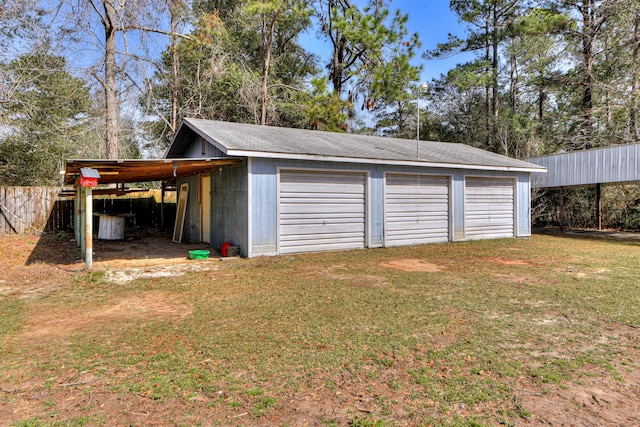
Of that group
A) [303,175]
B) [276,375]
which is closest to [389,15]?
[303,175]

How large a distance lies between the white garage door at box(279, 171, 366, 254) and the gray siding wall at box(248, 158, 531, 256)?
0.22 m

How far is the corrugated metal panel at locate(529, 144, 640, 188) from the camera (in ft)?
39.7

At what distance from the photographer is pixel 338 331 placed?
382cm

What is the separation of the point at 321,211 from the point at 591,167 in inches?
411

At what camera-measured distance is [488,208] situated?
12.5 m

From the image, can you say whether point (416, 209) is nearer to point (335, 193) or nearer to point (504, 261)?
point (335, 193)

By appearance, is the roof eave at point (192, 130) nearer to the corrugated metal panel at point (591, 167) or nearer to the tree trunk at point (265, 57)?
the tree trunk at point (265, 57)

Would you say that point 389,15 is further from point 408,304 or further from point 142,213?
point 408,304

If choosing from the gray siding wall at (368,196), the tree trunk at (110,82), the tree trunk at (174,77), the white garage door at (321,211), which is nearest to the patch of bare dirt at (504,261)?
the gray siding wall at (368,196)

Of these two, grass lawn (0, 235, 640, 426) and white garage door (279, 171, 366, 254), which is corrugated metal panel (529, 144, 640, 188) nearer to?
grass lawn (0, 235, 640, 426)

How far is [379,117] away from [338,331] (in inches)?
923

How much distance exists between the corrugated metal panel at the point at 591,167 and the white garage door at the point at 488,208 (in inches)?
112

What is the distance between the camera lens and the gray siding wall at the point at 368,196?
848 cm

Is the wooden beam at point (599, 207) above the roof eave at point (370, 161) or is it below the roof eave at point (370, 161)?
below
